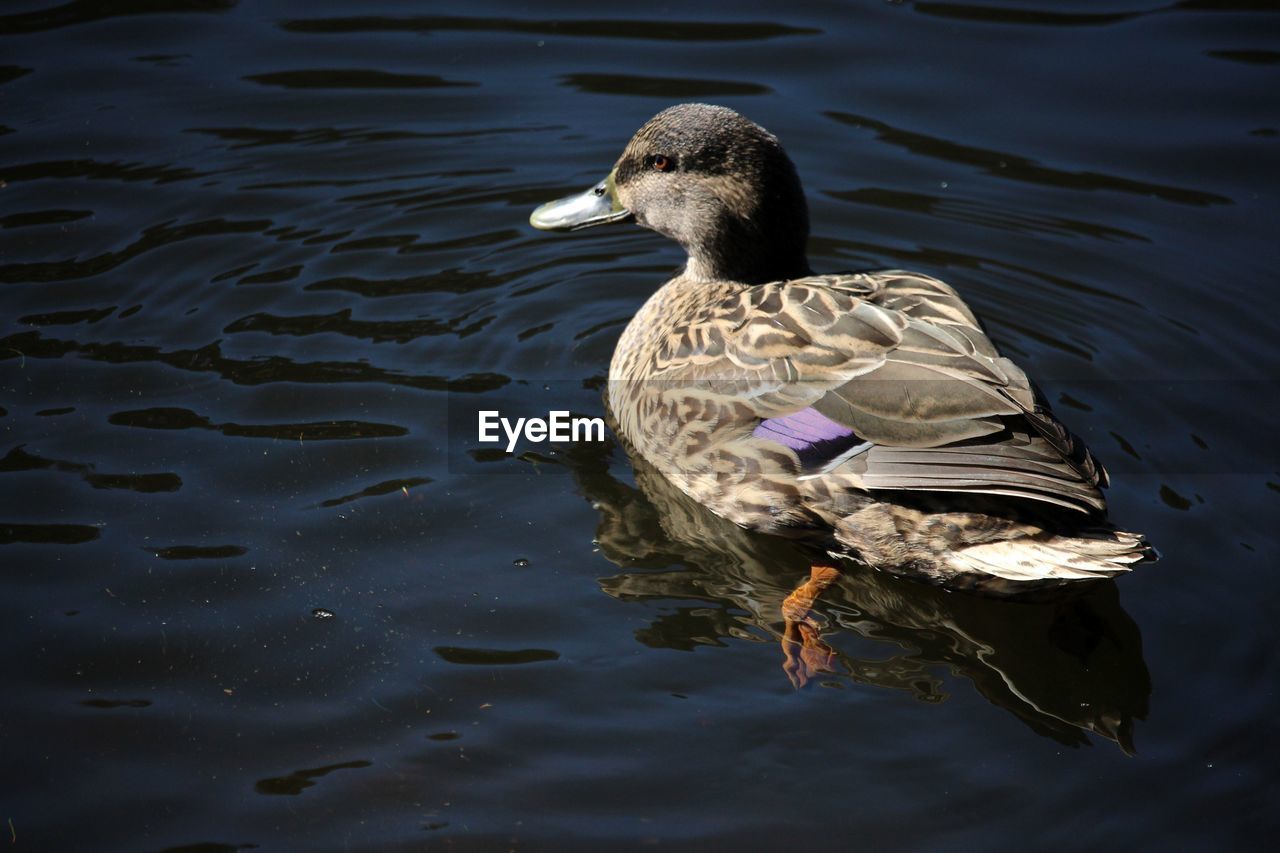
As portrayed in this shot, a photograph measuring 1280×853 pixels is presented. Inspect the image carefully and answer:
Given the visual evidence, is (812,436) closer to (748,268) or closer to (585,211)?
(748,268)

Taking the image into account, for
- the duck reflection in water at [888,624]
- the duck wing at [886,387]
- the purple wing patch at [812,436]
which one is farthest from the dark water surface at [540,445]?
the duck wing at [886,387]

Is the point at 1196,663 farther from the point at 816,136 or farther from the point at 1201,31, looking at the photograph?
the point at 1201,31

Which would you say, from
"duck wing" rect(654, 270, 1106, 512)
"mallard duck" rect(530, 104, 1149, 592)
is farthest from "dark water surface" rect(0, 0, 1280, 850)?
"duck wing" rect(654, 270, 1106, 512)

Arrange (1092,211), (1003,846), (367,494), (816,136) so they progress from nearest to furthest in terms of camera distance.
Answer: (1003,846) → (367,494) → (1092,211) → (816,136)

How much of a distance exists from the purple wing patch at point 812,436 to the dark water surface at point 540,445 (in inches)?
19.7

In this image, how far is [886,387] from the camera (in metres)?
5.01

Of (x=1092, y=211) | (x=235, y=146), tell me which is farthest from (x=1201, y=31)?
(x=235, y=146)

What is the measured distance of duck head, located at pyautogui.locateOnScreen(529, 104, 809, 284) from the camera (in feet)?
19.9

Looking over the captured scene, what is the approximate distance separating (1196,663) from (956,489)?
1090mm

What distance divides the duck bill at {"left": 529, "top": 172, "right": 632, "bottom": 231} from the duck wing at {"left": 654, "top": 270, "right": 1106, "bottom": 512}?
1.02 m

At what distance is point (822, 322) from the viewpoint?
5320 mm

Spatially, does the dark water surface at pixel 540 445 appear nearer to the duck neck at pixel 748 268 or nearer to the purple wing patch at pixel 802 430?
the purple wing patch at pixel 802 430

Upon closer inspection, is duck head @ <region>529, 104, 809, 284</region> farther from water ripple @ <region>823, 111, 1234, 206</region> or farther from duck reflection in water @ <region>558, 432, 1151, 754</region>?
water ripple @ <region>823, 111, 1234, 206</region>

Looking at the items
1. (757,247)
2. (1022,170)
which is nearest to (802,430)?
(757,247)
